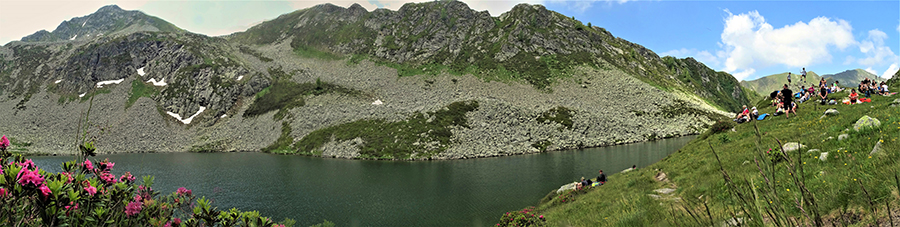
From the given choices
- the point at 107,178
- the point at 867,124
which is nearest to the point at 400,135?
the point at 867,124

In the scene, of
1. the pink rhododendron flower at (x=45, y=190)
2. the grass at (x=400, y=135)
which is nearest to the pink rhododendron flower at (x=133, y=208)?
the pink rhododendron flower at (x=45, y=190)

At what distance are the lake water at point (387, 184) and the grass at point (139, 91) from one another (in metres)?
86.5

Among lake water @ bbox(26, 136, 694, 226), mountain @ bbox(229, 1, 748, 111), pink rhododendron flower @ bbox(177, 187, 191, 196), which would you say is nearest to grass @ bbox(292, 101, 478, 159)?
lake water @ bbox(26, 136, 694, 226)

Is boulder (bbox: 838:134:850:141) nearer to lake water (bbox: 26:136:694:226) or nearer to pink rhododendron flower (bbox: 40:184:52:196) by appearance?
pink rhododendron flower (bbox: 40:184:52:196)

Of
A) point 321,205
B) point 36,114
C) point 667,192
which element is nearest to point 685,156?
point 667,192

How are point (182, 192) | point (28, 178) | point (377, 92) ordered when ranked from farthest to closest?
point (377, 92) < point (182, 192) < point (28, 178)

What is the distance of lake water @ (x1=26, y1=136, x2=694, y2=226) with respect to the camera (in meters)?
36.8

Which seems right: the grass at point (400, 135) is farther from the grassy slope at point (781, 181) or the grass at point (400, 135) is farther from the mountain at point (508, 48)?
the grassy slope at point (781, 181)

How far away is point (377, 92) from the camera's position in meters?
138

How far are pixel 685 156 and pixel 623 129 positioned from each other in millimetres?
79804

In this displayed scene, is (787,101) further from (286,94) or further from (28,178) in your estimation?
(286,94)

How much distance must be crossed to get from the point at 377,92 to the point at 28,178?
135512 millimetres

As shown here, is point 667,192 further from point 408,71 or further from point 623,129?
point 408,71

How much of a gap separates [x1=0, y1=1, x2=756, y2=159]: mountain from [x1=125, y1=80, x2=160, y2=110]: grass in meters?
0.68
